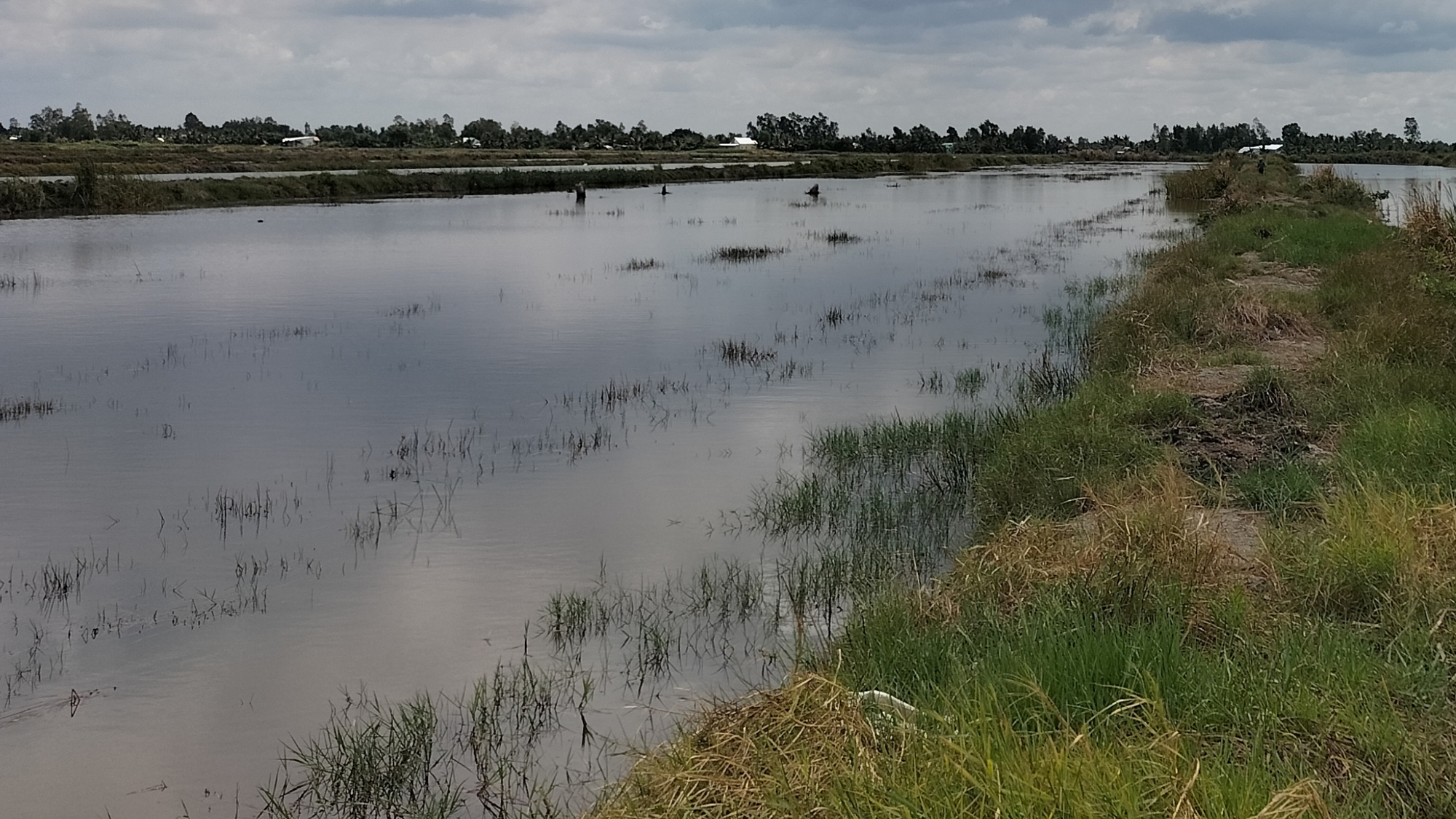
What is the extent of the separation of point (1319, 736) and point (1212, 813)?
3.40 feet

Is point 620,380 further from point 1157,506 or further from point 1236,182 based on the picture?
point 1236,182

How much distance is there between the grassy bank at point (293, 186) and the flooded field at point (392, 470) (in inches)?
611

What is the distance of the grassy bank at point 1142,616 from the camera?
342 centimetres

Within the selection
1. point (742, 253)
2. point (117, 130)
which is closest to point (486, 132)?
point (117, 130)

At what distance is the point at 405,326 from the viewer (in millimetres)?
17188

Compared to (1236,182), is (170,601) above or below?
below

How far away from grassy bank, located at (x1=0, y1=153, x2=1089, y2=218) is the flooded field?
15528mm

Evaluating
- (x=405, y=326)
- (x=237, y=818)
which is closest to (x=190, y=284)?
(x=405, y=326)

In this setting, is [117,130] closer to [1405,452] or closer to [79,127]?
[79,127]

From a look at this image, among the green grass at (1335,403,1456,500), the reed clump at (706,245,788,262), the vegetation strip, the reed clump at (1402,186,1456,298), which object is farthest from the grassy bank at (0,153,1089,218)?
the green grass at (1335,403,1456,500)

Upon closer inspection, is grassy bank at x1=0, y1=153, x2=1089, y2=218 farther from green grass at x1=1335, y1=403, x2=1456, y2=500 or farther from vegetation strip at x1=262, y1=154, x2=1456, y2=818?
green grass at x1=1335, y1=403, x2=1456, y2=500

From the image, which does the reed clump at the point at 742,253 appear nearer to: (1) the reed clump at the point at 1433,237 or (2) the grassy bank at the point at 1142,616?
(1) the reed clump at the point at 1433,237

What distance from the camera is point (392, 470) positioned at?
379 inches

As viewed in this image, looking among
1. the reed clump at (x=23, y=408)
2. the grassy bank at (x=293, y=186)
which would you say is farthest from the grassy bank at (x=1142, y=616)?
the grassy bank at (x=293, y=186)
